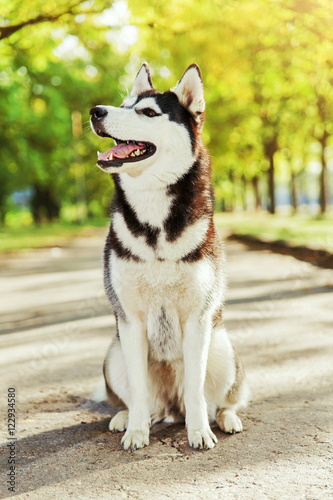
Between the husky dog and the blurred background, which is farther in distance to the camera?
the blurred background

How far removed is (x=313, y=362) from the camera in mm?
4676

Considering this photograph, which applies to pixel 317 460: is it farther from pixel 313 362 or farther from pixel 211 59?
pixel 211 59

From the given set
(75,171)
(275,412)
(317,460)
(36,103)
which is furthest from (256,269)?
(75,171)

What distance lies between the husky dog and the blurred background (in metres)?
0.43

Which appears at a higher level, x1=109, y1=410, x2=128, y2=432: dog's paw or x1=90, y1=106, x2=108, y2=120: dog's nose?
x1=90, y1=106, x2=108, y2=120: dog's nose

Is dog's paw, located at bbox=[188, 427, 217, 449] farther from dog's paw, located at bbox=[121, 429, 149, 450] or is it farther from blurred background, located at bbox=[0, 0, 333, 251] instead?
blurred background, located at bbox=[0, 0, 333, 251]

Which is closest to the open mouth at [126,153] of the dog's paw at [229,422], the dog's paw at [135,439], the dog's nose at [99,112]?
the dog's nose at [99,112]

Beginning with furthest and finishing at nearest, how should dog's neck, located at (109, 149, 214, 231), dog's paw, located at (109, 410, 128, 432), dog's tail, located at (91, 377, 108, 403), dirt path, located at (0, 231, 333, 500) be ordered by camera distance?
dog's tail, located at (91, 377, 108, 403) < dog's paw, located at (109, 410, 128, 432) < dog's neck, located at (109, 149, 214, 231) < dirt path, located at (0, 231, 333, 500)

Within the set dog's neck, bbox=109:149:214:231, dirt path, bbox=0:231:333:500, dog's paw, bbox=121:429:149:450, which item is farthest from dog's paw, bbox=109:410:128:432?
dog's neck, bbox=109:149:214:231

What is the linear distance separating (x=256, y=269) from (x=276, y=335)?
551 centimetres

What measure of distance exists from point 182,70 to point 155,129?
428 inches

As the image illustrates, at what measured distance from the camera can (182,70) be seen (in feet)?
43.2

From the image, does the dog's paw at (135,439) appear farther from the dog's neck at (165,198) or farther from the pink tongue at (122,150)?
the pink tongue at (122,150)

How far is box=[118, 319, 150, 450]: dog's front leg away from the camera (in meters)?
3.10
